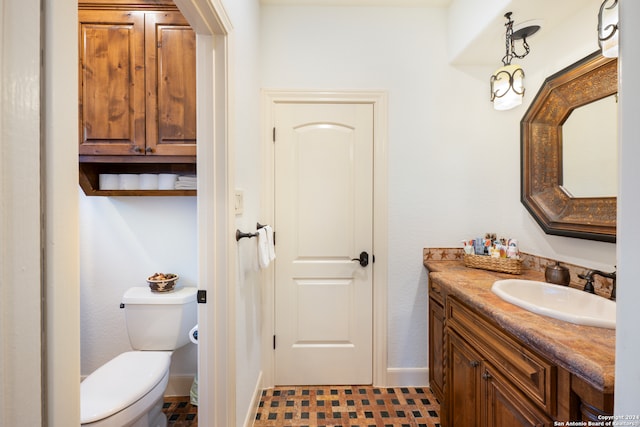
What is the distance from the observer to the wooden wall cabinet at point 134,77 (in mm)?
1541

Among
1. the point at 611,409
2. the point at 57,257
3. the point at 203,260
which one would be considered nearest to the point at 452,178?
the point at 611,409

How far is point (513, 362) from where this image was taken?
3.26 ft

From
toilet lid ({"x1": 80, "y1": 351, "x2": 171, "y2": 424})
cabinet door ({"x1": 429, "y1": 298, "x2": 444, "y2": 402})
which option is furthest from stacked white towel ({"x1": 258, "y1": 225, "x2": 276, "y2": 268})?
cabinet door ({"x1": 429, "y1": 298, "x2": 444, "y2": 402})

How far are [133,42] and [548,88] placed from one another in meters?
2.27

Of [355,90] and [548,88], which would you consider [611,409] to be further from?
[355,90]

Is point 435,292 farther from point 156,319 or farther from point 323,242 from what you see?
point 156,319

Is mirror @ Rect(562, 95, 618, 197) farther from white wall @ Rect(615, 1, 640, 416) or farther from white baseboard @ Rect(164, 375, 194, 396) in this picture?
white baseboard @ Rect(164, 375, 194, 396)

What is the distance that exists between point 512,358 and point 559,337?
22cm

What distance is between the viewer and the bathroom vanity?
0.75 m

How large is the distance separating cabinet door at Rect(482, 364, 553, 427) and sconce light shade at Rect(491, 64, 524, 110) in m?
1.44

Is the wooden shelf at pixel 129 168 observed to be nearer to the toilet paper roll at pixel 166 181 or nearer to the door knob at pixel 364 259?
the toilet paper roll at pixel 166 181

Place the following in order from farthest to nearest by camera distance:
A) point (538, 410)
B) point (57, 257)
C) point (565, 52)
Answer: point (565, 52) → point (538, 410) → point (57, 257)

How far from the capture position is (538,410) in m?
0.89

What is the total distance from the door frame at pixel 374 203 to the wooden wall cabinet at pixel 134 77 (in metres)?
0.53
